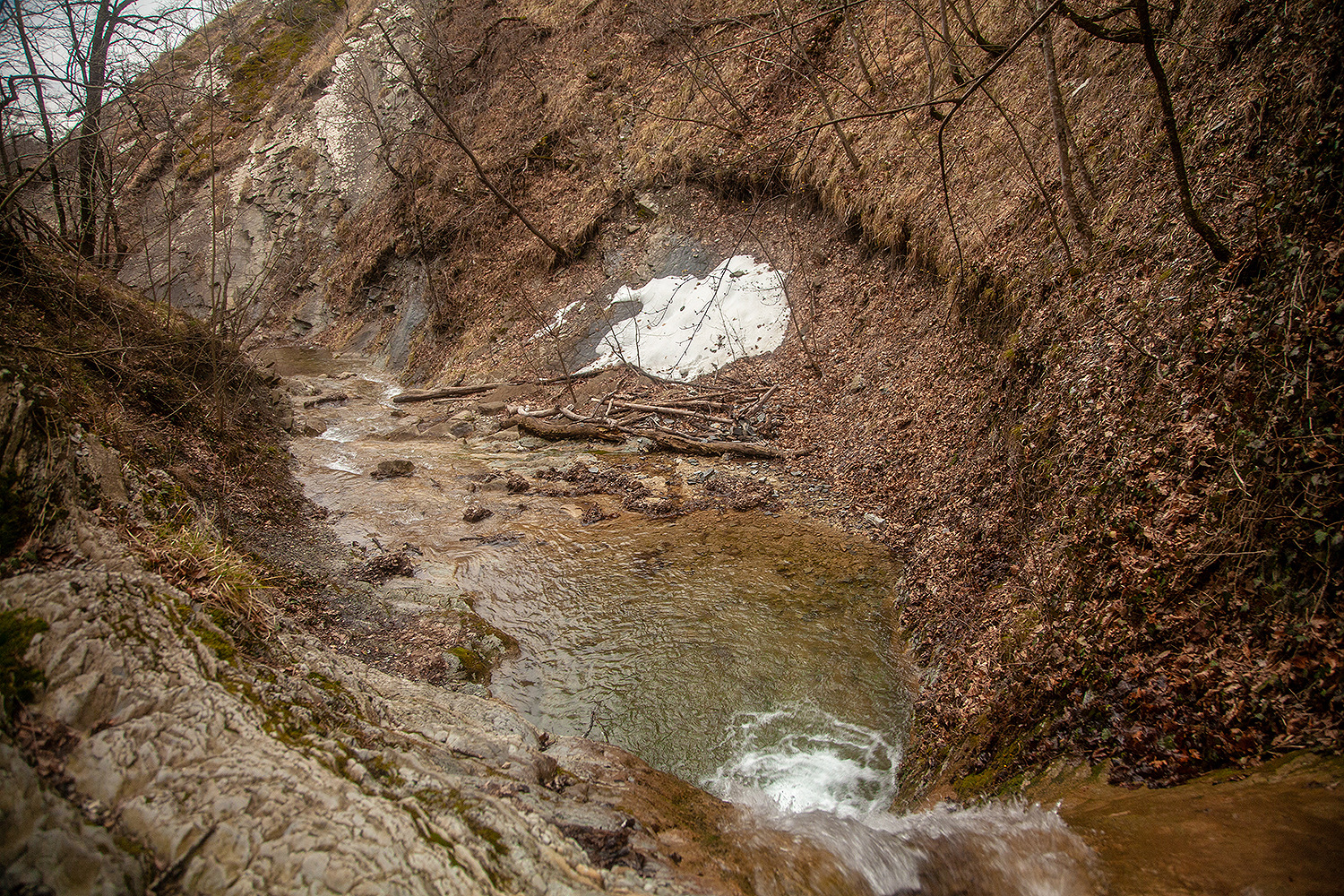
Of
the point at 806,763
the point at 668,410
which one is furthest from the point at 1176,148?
the point at 668,410

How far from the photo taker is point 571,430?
44.5ft

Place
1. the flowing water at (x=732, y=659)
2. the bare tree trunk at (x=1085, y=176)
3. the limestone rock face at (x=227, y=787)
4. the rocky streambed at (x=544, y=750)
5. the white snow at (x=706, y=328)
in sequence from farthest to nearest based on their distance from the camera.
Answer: the white snow at (x=706, y=328)
the bare tree trunk at (x=1085, y=176)
the flowing water at (x=732, y=659)
the rocky streambed at (x=544, y=750)
the limestone rock face at (x=227, y=787)

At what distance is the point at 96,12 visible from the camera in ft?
33.2

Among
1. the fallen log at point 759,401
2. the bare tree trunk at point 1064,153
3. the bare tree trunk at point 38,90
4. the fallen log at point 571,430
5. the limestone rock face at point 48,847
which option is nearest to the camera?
the limestone rock face at point 48,847

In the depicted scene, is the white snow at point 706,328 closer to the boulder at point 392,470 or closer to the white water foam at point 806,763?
the boulder at point 392,470

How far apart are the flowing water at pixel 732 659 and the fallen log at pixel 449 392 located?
21.5 feet

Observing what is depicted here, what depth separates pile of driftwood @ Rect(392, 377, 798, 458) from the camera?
12.0m

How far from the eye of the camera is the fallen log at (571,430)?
43.3 feet

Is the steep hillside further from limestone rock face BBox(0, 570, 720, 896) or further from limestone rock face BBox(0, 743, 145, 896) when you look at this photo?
limestone rock face BBox(0, 743, 145, 896)

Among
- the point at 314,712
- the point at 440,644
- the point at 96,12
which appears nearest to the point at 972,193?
the point at 440,644

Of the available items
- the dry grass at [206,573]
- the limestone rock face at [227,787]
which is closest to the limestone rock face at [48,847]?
the limestone rock face at [227,787]

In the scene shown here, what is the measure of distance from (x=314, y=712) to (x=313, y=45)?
143ft

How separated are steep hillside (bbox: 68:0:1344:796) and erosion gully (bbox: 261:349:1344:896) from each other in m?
0.42

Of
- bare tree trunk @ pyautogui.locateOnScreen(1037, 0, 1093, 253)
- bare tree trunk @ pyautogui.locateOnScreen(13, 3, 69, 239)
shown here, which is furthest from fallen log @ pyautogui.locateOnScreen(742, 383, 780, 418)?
bare tree trunk @ pyautogui.locateOnScreen(13, 3, 69, 239)
